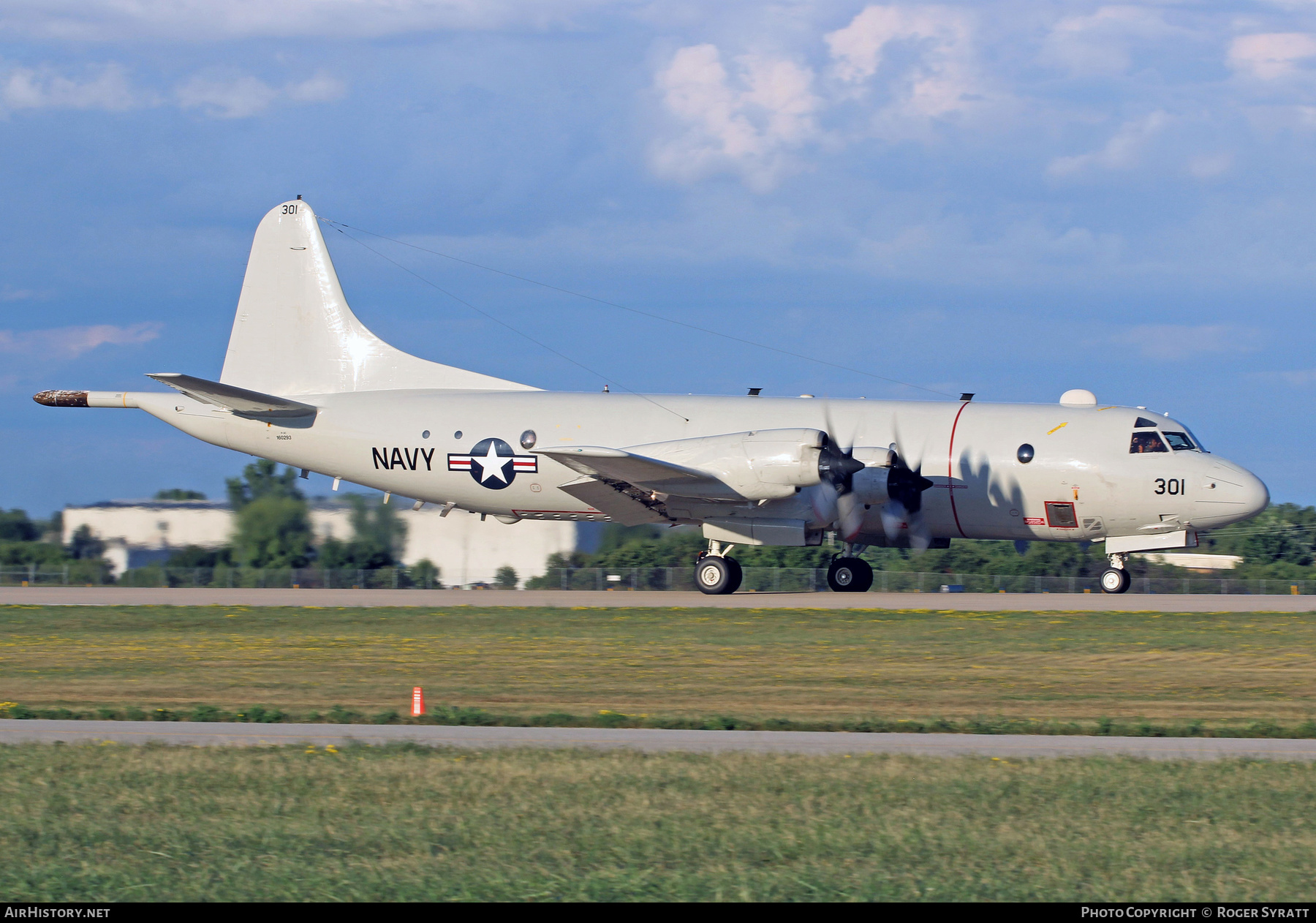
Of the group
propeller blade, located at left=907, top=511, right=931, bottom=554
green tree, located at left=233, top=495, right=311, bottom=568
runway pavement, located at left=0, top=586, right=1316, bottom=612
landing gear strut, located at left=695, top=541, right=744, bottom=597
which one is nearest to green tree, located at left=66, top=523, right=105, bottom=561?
runway pavement, located at left=0, top=586, right=1316, bottom=612

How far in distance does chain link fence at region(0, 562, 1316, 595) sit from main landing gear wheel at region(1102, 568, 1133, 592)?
4.66 metres

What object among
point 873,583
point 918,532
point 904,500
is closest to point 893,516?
point 904,500

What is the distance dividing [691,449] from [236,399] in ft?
36.2

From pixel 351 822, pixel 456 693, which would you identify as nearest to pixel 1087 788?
pixel 351 822

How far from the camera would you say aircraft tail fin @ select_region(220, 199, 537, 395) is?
108 ft

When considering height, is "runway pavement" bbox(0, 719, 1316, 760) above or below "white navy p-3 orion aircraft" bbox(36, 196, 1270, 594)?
below

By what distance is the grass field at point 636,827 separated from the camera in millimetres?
7395

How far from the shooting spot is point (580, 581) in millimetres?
36281

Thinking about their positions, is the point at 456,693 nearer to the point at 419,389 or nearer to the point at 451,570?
the point at 419,389

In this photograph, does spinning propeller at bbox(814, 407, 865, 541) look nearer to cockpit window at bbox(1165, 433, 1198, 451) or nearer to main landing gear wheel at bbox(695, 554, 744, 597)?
main landing gear wheel at bbox(695, 554, 744, 597)

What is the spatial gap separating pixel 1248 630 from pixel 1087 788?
14.6 metres

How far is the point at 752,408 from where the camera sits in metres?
30.4

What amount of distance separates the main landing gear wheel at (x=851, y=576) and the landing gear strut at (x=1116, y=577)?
543cm
